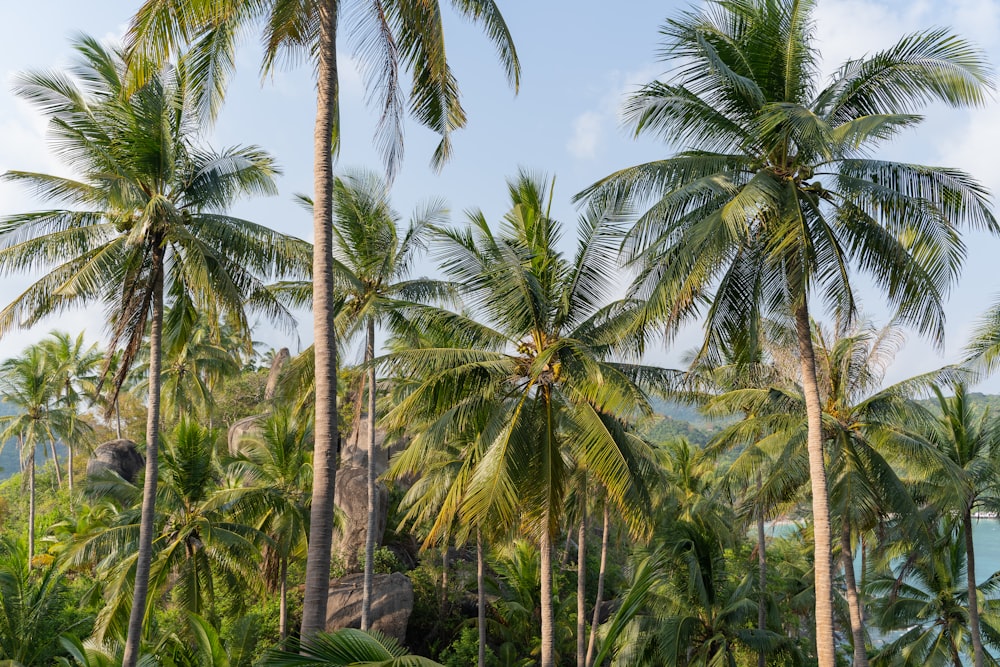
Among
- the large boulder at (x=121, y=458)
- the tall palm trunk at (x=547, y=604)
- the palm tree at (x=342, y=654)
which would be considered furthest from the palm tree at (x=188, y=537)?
the large boulder at (x=121, y=458)

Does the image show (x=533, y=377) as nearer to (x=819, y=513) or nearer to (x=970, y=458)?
(x=819, y=513)

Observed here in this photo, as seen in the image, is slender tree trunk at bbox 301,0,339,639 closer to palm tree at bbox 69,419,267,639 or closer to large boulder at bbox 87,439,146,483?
palm tree at bbox 69,419,267,639

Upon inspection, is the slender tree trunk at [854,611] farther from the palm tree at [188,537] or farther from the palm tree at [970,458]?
the palm tree at [188,537]

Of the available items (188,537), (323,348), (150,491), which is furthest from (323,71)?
(188,537)

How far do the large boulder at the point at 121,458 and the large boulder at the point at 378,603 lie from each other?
562 inches

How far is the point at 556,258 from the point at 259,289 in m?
5.44

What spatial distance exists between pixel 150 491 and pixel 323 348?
706cm

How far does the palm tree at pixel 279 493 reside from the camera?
19.6 metres

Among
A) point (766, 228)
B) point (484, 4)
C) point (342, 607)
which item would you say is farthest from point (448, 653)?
point (484, 4)

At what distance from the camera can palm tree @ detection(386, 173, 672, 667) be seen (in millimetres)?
11961

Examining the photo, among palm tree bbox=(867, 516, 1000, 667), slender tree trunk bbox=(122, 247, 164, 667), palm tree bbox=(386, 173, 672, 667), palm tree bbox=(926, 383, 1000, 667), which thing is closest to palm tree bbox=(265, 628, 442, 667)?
palm tree bbox=(386, 173, 672, 667)

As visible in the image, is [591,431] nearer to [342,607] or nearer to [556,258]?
[556,258]

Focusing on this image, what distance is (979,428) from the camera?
19547mm

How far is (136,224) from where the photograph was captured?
12.6 m
